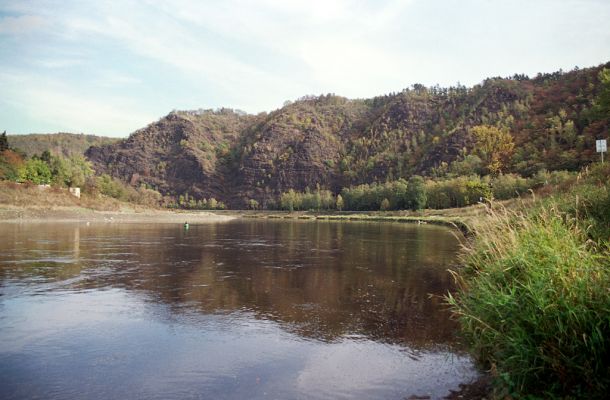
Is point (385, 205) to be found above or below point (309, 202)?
below

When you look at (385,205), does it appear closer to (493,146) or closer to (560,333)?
(493,146)

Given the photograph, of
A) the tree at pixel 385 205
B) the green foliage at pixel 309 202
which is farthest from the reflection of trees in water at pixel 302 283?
the green foliage at pixel 309 202

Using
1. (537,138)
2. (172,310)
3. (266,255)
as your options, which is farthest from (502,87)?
(172,310)

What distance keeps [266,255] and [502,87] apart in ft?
577

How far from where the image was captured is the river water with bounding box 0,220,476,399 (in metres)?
8.06

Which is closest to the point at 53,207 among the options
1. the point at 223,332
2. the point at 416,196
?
the point at 223,332

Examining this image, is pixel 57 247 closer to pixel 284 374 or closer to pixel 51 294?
pixel 51 294

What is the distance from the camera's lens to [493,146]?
148500mm

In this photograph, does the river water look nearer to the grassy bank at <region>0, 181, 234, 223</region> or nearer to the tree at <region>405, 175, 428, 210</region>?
the grassy bank at <region>0, 181, 234, 223</region>

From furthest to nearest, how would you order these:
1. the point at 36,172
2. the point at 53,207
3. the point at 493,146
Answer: the point at 493,146 → the point at 36,172 → the point at 53,207

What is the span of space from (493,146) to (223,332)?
152 metres

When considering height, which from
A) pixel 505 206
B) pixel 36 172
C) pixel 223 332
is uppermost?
pixel 36 172

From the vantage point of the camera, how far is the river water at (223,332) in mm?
8062

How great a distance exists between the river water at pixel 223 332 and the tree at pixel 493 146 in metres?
123
